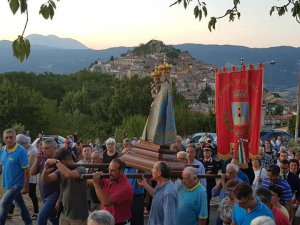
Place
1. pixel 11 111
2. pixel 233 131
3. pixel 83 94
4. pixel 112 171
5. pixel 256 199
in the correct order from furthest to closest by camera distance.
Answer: pixel 83 94
pixel 11 111
pixel 233 131
pixel 112 171
pixel 256 199

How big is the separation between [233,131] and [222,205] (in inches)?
103

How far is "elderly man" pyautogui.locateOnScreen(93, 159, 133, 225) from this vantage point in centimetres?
575

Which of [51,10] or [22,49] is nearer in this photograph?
[22,49]

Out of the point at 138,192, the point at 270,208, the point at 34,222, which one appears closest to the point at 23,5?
the point at 270,208

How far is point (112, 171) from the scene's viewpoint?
580 cm

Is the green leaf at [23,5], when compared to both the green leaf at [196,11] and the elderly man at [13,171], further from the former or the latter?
the elderly man at [13,171]

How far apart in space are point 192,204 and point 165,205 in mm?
738

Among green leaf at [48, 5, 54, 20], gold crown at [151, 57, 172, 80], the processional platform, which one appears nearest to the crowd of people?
the processional platform

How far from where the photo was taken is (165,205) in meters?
5.48

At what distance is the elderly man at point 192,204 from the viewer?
241 inches

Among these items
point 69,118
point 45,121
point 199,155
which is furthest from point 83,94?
point 199,155

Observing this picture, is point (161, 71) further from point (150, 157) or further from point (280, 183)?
point (280, 183)

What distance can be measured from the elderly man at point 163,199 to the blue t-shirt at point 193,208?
563mm

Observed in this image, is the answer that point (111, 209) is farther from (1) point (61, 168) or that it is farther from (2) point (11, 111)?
(2) point (11, 111)
